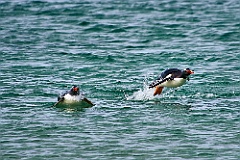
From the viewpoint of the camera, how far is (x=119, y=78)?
20938 millimetres

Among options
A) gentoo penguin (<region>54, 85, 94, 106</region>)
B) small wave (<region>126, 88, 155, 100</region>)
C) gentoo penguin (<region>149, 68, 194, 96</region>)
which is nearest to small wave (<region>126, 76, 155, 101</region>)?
small wave (<region>126, 88, 155, 100</region>)

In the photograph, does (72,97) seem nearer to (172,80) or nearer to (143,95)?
(143,95)

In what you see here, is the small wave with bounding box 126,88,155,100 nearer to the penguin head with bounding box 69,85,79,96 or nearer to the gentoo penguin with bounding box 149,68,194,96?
the gentoo penguin with bounding box 149,68,194,96

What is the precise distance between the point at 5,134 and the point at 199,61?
361 inches

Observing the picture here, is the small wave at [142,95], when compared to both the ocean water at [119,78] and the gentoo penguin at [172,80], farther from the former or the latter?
the gentoo penguin at [172,80]

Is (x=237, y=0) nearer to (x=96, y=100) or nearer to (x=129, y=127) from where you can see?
(x=96, y=100)

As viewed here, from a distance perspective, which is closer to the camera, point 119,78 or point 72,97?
point 72,97

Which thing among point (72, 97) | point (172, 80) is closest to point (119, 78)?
point (172, 80)

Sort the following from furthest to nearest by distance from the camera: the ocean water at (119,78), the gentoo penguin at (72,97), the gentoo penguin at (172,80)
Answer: the gentoo penguin at (172,80) → the gentoo penguin at (72,97) → the ocean water at (119,78)

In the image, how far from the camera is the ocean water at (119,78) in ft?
48.2

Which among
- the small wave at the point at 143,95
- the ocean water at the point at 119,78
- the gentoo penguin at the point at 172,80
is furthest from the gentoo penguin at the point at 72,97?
the gentoo penguin at the point at 172,80

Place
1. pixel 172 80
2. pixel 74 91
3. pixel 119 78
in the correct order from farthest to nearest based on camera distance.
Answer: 1. pixel 119 78
2. pixel 172 80
3. pixel 74 91

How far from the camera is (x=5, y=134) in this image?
606 inches

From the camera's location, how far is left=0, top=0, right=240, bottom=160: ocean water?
14703mm
